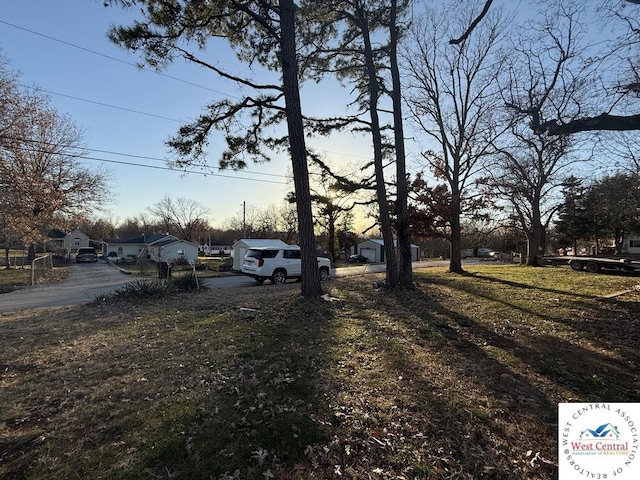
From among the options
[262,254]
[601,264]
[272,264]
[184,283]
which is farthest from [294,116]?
[601,264]

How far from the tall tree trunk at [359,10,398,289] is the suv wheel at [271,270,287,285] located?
6.45 metres

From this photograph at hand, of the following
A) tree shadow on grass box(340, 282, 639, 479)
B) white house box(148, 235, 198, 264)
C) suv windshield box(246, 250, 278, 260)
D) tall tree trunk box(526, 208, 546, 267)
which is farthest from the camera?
white house box(148, 235, 198, 264)

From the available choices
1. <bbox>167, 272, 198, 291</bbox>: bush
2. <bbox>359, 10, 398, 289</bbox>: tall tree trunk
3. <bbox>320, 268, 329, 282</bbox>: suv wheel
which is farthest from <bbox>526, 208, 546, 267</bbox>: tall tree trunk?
<bbox>167, 272, 198, 291</bbox>: bush

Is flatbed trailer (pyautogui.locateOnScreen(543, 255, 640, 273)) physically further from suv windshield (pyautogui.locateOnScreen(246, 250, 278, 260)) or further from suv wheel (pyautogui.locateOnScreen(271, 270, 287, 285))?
suv windshield (pyautogui.locateOnScreen(246, 250, 278, 260))

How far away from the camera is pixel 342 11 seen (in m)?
10.4

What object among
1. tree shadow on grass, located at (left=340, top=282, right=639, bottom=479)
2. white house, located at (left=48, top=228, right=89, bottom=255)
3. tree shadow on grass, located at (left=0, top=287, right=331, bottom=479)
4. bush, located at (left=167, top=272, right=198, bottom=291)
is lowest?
tree shadow on grass, located at (left=340, top=282, right=639, bottom=479)

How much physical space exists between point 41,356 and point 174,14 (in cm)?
723

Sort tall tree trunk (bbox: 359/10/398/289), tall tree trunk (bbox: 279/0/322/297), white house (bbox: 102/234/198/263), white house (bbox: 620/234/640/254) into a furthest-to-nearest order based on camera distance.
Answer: white house (bbox: 620/234/640/254) → white house (bbox: 102/234/198/263) → tall tree trunk (bbox: 359/10/398/289) → tall tree trunk (bbox: 279/0/322/297)

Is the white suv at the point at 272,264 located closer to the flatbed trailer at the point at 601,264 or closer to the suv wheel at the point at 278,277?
the suv wheel at the point at 278,277

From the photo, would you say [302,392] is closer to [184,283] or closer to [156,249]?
[184,283]

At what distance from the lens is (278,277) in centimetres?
1602

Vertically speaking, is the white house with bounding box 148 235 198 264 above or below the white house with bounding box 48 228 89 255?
below

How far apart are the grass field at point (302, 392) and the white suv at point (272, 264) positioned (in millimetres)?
8440

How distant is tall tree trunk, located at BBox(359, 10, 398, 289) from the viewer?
1080 cm
